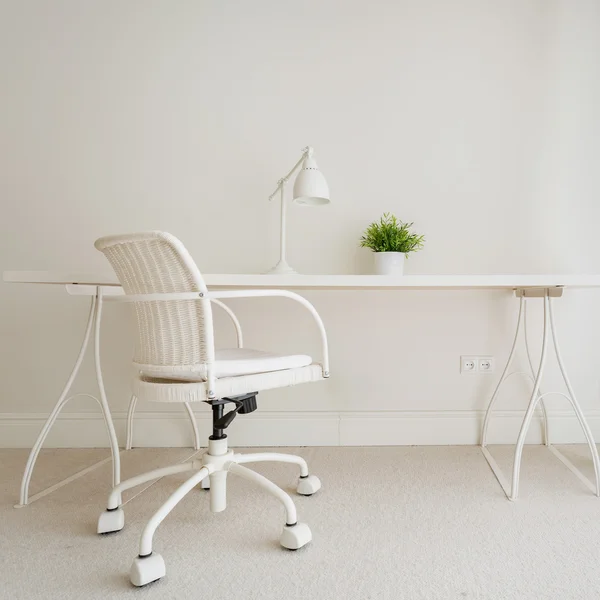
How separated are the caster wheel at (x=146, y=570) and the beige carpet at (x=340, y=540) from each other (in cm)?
2

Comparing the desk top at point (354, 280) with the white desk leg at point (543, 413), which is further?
the white desk leg at point (543, 413)

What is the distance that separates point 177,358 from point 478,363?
1.43m

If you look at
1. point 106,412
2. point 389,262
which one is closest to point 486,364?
point 389,262

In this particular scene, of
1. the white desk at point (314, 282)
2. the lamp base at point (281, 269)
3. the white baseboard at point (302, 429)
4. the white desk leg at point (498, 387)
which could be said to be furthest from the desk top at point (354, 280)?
the white baseboard at point (302, 429)

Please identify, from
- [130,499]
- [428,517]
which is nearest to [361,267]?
[428,517]

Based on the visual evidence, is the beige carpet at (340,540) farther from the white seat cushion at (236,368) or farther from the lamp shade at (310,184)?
the lamp shade at (310,184)

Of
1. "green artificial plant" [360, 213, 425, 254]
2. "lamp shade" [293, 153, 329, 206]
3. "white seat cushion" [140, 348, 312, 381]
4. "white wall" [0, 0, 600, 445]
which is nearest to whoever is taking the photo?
"white seat cushion" [140, 348, 312, 381]

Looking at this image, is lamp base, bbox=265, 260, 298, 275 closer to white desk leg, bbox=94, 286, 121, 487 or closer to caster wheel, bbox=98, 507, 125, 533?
white desk leg, bbox=94, 286, 121, 487

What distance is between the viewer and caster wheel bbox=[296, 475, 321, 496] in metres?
1.46

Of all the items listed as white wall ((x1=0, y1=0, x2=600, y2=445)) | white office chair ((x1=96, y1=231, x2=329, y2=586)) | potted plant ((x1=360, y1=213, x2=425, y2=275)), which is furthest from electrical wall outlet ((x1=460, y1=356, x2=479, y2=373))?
white office chair ((x1=96, y1=231, x2=329, y2=586))

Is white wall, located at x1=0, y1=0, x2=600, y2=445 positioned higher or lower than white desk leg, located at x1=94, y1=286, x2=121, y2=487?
higher

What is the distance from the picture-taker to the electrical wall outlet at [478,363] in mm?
1991

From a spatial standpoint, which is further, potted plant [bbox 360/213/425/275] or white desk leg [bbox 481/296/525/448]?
white desk leg [bbox 481/296/525/448]

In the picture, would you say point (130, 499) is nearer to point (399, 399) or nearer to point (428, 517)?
point (428, 517)
